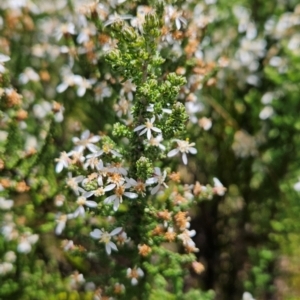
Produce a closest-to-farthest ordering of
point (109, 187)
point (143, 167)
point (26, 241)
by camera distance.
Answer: point (143, 167)
point (109, 187)
point (26, 241)

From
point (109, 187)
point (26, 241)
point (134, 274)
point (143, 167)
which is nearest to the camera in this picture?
point (143, 167)

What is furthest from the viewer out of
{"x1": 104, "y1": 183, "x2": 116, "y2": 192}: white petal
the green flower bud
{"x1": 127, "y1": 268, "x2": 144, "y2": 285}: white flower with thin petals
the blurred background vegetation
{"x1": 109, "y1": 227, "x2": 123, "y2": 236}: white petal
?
the blurred background vegetation

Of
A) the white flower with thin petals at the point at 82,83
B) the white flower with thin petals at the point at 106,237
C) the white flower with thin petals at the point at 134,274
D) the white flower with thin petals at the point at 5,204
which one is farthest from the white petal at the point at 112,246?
the white flower with thin petals at the point at 82,83

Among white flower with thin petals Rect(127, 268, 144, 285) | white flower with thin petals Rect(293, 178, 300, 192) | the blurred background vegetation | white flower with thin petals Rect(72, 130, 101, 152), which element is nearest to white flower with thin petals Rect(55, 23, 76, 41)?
the blurred background vegetation

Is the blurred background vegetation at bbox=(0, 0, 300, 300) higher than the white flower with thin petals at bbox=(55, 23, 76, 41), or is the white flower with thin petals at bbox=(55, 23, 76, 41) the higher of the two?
the white flower with thin petals at bbox=(55, 23, 76, 41)

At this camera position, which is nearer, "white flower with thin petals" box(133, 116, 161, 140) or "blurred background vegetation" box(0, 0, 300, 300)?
"white flower with thin petals" box(133, 116, 161, 140)

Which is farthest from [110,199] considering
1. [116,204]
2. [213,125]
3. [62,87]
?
[213,125]

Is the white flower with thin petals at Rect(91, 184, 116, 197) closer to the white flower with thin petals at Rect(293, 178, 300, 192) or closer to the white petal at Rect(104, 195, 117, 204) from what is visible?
the white petal at Rect(104, 195, 117, 204)

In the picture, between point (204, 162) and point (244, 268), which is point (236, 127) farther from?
point (244, 268)

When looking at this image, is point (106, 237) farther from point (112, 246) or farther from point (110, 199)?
point (110, 199)

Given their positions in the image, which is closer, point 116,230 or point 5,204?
point 116,230

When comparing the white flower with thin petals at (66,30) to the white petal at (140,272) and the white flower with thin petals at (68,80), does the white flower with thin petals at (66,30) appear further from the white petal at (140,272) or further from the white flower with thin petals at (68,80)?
the white petal at (140,272)

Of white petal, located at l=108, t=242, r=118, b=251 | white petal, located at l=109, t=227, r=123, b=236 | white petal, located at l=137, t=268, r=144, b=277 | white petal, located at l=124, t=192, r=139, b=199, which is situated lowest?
white petal, located at l=137, t=268, r=144, b=277
